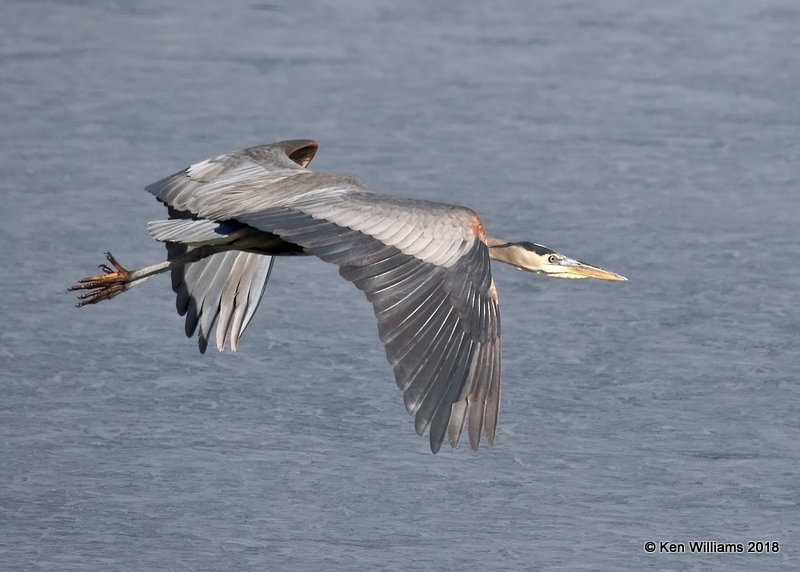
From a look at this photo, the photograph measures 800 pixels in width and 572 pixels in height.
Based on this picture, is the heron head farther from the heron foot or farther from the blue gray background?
the heron foot

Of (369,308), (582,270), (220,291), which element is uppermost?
(582,270)

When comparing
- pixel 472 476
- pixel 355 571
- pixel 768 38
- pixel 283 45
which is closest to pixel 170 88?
pixel 283 45

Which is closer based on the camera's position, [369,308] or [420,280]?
[420,280]

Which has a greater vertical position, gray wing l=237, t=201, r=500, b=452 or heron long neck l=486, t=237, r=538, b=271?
gray wing l=237, t=201, r=500, b=452

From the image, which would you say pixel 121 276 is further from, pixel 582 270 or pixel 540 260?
pixel 582 270

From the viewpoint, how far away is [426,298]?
17.4 feet

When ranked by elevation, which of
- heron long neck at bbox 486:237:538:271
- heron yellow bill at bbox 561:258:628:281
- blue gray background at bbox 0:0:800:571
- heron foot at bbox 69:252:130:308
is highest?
heron long neck at bbox 486:237:538:271

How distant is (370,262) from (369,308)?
208 centimetres

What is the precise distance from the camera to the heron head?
6.52 meters

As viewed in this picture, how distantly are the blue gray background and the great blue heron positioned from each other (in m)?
0.33

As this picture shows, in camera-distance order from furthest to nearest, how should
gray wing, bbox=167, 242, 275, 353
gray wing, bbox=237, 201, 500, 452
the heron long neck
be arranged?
1. gray wing, bbox=167, 242, 275, 353
2. the heron long neck
3. gray wing, bbox=237, 201, 500, 452

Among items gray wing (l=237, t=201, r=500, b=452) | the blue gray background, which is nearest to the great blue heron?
gray wing (l=237, t=201, r=500, b=452)

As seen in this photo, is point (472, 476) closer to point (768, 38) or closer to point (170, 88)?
point (170, 88)

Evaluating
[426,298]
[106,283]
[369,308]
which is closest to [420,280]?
[426,298]
